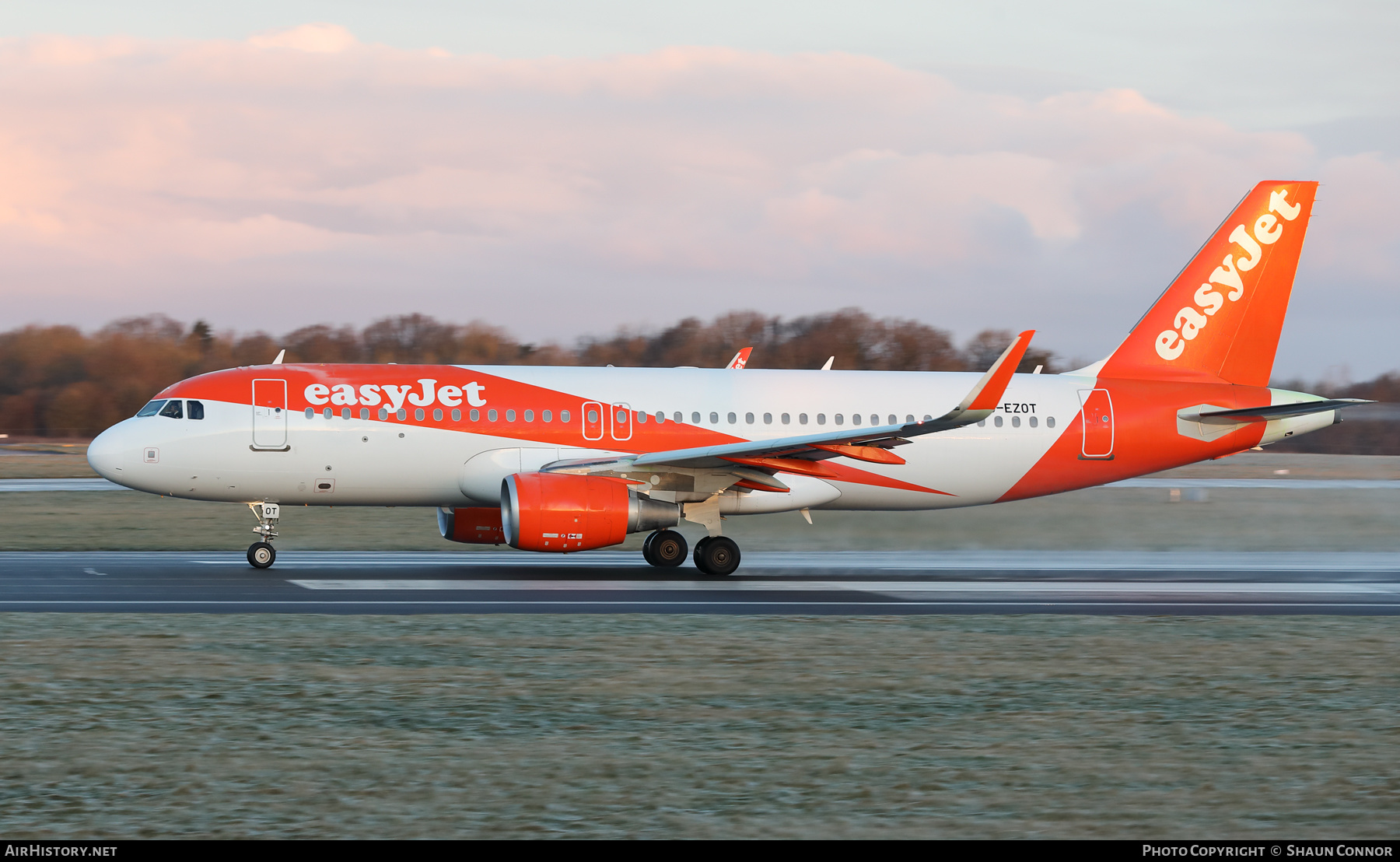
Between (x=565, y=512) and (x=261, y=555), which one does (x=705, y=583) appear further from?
(x=261, y=555)

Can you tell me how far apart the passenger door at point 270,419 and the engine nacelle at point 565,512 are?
3.56 meters

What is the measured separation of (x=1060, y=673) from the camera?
10.4 meters

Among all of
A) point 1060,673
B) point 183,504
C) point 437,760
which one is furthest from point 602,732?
point 183,504

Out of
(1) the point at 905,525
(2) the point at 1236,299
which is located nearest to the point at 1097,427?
(1) the point at 905,525

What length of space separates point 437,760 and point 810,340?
46075 mm

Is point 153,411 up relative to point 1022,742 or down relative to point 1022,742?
up

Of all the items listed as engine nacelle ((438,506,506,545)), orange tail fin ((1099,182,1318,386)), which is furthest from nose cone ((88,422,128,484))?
orange tail fin ((1099,182,1318,386))

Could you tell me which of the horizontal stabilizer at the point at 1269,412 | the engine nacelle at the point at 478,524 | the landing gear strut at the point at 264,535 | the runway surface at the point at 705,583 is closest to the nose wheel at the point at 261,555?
the landing gear strut at the point at 264,535

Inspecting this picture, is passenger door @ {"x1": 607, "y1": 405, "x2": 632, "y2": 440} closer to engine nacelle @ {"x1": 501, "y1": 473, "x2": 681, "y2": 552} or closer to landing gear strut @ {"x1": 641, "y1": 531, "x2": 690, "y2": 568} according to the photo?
landing gear strut @ {"x1": 641, "y1": 531, "x2": 690, "y2": 568}

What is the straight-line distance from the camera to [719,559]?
19484 millimetres

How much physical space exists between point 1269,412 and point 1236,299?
7.97 feet

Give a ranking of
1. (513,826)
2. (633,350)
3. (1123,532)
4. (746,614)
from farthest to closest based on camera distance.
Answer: (633,350) < (1123,532) < (746,614) < (513,826)

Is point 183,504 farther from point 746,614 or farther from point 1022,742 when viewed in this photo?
point 1022,742

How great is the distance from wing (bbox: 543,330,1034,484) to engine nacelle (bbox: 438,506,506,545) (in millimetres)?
1392
